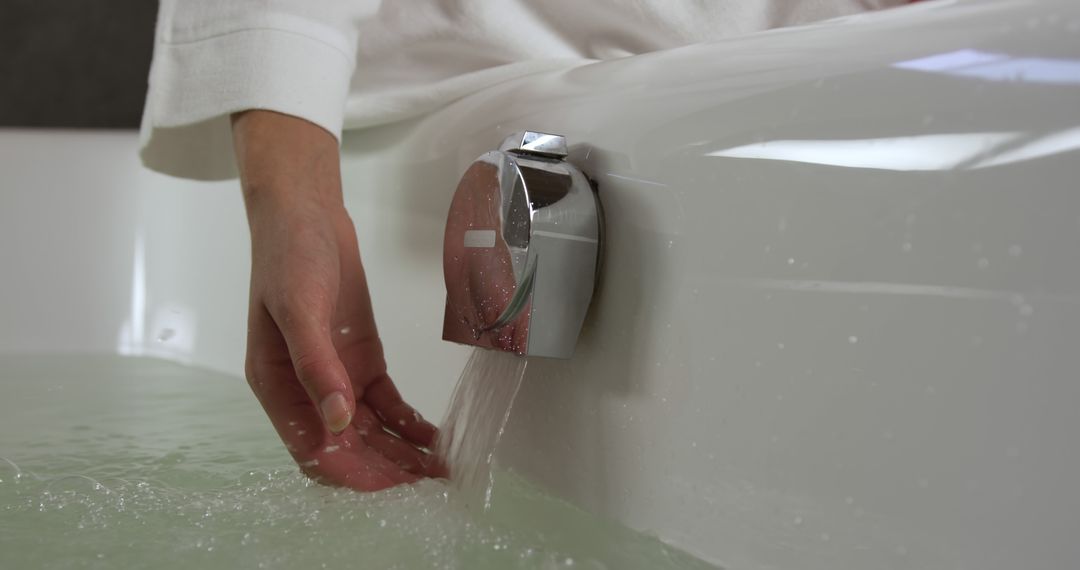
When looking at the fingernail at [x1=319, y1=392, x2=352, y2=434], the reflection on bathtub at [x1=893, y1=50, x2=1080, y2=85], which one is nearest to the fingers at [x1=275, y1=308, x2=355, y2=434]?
the fingernail at [x1=319, y1=392, x2=352, y2=434]

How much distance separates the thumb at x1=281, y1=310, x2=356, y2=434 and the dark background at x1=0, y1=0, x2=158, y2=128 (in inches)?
70.2

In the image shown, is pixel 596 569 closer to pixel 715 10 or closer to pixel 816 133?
pixel 816 133

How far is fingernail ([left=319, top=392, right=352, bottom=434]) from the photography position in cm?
48

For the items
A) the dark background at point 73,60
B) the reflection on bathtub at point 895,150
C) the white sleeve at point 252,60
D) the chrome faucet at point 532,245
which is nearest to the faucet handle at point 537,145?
the chrome faucet at point 532,245

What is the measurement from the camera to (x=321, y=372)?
0.50 meters

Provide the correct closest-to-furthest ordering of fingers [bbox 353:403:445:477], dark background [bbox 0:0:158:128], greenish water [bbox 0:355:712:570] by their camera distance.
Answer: greenish water [bbox 0:355:712:570] → fingers [bbox 353:403:445:477] → dark background [bbox 0:0:158:128]

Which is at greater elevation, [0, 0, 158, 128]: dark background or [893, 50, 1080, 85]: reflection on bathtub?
[0, 0, 158, 128]: dark background

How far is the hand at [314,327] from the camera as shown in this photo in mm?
523

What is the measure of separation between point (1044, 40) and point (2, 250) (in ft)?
3.58

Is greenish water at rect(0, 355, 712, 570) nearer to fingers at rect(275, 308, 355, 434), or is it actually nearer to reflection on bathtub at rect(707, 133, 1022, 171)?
fingers at rect(275, 308, 355, 434)

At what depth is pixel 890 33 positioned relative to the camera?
36 cm

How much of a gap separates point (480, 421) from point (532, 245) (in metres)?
0.13

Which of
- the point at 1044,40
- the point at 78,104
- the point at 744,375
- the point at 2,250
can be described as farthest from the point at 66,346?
the point at 78,104

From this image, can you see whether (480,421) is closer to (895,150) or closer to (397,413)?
(397,413)
